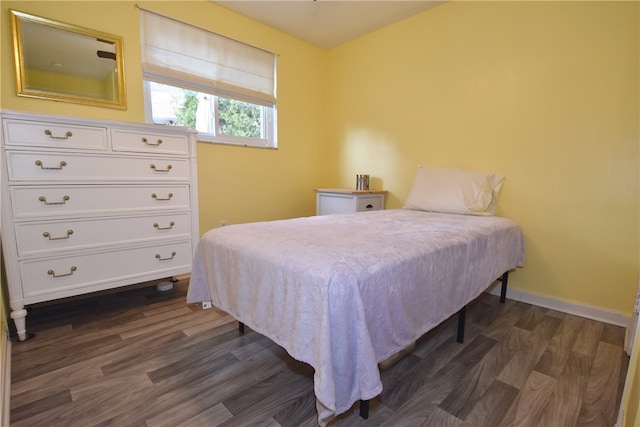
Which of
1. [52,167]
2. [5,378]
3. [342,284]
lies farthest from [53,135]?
[342,284]

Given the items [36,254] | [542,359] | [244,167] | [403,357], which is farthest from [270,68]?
[542,359]

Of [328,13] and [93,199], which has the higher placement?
[328,13]

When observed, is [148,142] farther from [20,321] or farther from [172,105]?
[20,321]

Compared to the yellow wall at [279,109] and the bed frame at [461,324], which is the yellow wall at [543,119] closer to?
the bed frame at [461,324]

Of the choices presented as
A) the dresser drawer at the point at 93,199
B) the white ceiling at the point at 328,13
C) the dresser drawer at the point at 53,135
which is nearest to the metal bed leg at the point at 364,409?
the dresser drawer at the point at 93,199

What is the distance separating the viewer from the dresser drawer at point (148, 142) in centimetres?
169

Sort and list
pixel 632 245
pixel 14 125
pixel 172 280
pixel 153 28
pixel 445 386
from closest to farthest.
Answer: pixel 445 386
pixel 14 125
pixel 632 245
pixel 153 28
pixel 172 280

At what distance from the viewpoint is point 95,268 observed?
1675 millimetres

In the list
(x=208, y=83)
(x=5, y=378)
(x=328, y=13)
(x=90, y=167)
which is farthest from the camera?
(x=328, y=13)

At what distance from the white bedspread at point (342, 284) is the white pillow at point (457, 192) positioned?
20.4 inches

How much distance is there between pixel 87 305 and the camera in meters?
1.93

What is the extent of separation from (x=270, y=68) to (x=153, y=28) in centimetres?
103

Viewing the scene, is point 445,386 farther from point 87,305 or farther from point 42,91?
point 42,91

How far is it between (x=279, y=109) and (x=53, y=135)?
1.88 m
